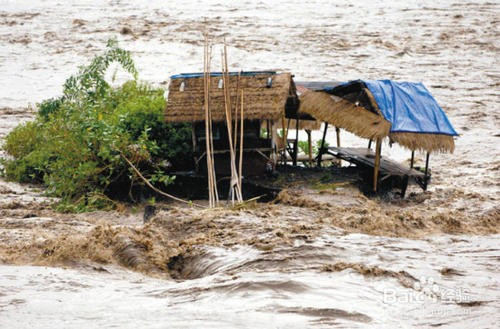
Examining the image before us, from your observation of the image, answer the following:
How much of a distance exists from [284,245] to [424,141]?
15.8 ft

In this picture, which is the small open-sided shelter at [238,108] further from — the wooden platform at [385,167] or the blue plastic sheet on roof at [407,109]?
the blue plastic sheet on roof at [407,109]

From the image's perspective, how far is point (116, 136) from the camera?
1002 centimetres

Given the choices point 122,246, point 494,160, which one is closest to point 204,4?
point 494,160

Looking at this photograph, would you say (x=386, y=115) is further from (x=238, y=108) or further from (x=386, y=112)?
(x=238, y=108)

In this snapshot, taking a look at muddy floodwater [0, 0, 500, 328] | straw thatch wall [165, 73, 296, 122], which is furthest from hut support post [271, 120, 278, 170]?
muddy floodwater [0, 0, 500, 328]

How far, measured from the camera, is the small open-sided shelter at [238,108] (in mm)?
10562

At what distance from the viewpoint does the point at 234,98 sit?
10680 mm

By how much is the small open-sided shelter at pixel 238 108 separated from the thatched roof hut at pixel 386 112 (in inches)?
25.9

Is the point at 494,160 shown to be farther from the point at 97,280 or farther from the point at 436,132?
the point at 97,280

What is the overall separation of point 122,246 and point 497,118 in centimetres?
1118

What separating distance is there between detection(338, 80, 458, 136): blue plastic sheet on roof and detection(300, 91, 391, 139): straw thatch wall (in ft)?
0.63

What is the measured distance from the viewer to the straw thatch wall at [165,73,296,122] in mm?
10523

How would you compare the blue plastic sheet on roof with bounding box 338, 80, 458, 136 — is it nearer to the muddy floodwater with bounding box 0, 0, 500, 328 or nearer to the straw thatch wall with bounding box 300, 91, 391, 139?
the straw thatch wall with bounding box 300, 91, 391, 139

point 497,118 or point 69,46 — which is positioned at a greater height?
point 69,46
